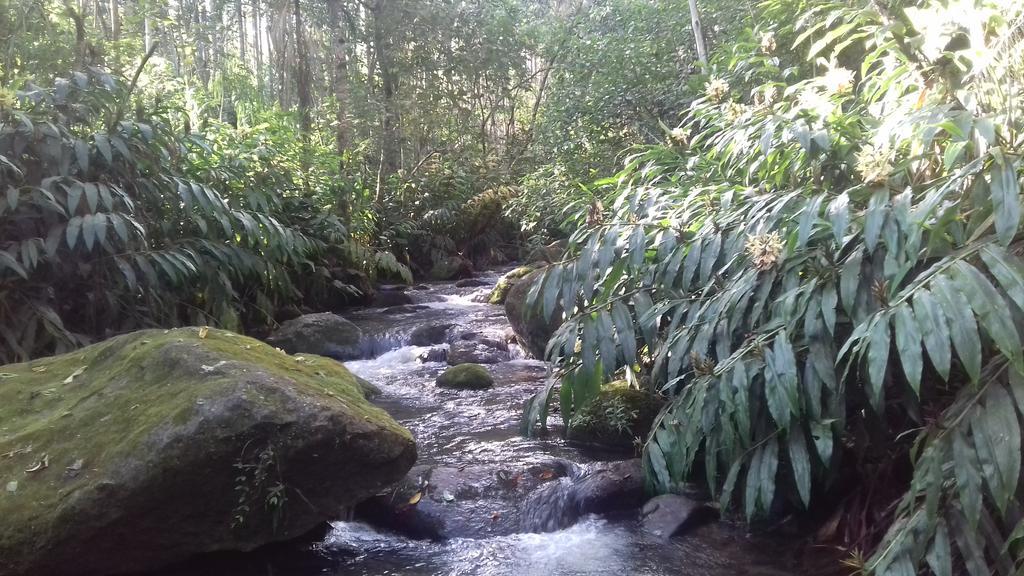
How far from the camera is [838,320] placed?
8.59 ft

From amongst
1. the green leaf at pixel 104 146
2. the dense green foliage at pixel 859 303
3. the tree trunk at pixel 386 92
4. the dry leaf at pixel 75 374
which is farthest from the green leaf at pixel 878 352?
the tree trunk at pixel 386 92

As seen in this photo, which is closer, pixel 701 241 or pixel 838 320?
pixel 838 320

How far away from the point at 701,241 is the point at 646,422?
5.04 ft

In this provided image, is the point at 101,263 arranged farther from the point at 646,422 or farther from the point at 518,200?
the point at 518,200

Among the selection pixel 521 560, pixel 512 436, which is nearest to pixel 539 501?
pixel 521 560

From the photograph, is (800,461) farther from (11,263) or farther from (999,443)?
(11,263)

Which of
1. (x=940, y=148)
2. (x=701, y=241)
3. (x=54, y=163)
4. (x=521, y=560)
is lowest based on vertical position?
(x=521, y=560)

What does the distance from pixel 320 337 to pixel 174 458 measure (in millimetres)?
4475

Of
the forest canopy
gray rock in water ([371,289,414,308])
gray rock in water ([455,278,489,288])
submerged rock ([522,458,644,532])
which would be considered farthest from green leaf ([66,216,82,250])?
gray rock in water ([455,278,489,288])

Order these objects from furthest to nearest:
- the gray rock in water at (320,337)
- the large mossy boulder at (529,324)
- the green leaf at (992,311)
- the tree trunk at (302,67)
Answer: the tree trunk at (302,67), the gray rock in water at (320,337), the large mossy boulder at (529,324), the green leaf at (992,311)

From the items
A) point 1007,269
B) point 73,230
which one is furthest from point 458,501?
point 73,230

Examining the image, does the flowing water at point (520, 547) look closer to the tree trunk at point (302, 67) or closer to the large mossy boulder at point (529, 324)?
the large mossy boulder at point (529, 324)

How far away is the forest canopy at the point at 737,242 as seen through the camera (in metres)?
2.00

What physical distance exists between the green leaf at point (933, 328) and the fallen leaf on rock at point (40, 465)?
299 centimetres
